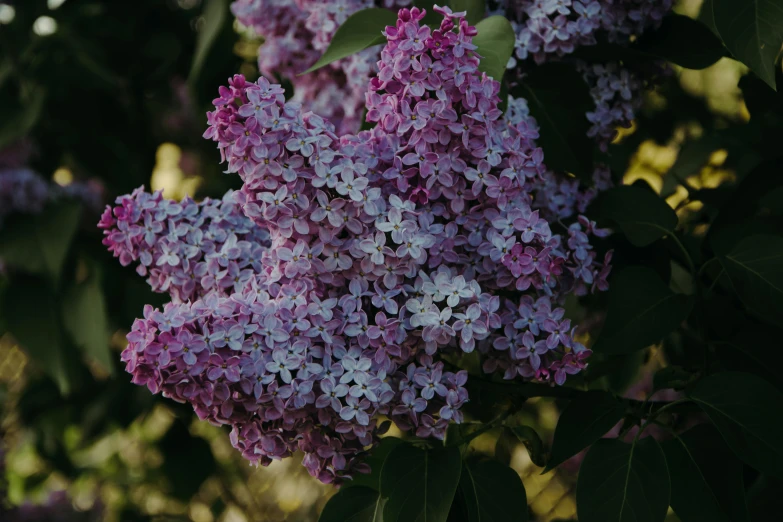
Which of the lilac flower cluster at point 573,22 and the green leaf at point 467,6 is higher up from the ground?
the green leaf at point 467,6

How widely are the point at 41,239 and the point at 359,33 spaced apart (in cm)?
102

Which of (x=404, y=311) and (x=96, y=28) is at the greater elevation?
(x=404, y=311)

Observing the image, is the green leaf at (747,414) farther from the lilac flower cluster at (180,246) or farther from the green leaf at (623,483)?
the lilac flower cluster at (180,246)

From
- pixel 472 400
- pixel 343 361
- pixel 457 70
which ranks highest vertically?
pixel 457 70

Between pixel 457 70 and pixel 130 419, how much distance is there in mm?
1349

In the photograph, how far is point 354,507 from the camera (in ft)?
2.34

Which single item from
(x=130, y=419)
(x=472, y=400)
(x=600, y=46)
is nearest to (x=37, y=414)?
(x=130, y=419)

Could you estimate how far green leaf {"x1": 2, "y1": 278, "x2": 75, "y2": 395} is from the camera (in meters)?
1.57

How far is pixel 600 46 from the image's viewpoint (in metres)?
0.87

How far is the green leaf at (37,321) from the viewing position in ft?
5.14

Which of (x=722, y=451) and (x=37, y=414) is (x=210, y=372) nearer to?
(x=722, y=451)

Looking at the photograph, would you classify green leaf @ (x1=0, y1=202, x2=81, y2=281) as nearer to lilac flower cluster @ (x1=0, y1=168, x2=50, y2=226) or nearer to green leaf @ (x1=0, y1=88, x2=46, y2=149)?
lilac flower cluster @ (x1=0, y1=168, x2=50, y2=226)

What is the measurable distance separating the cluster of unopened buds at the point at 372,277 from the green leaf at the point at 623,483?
8 centimetres

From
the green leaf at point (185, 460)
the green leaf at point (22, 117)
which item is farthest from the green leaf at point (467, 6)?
the green leaf at point (185, 460)
